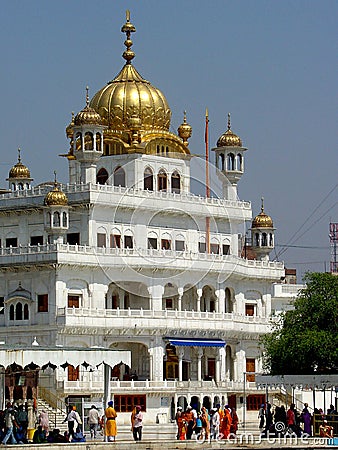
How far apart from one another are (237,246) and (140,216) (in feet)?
29.0

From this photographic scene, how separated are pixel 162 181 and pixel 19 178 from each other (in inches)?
323

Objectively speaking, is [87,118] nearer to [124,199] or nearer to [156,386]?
[124,199]

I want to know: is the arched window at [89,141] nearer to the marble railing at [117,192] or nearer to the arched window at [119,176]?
the marble railing at [117,192]

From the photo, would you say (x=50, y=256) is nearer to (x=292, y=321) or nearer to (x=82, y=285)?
(x=82, y=285)

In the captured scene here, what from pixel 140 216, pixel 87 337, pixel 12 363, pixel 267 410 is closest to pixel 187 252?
pixel 140 216

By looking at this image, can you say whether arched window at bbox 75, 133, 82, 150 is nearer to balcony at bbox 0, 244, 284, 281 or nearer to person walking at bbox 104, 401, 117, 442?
balcony at bbox 0, 244, 284, 281

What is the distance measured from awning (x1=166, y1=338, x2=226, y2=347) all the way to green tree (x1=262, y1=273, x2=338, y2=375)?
647 centimetres

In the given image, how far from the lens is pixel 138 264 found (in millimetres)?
79938

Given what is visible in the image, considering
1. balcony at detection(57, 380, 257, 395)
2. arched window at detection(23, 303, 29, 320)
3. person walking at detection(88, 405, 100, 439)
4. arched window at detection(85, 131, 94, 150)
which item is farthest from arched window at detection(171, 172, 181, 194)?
person walking at detection(88, 405, 100, 439)

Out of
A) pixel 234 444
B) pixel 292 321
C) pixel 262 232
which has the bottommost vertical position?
pixel 234 444

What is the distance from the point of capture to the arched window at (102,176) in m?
85.2

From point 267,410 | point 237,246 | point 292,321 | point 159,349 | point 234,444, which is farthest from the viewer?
point 237,246

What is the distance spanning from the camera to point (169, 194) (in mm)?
83875

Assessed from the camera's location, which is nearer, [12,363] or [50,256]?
[12,363]
